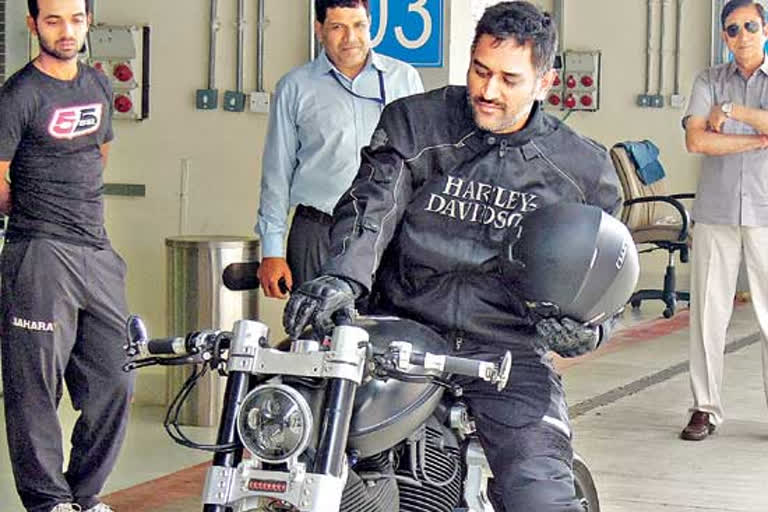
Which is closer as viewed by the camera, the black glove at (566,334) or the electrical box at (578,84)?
the black glove at (566,334)

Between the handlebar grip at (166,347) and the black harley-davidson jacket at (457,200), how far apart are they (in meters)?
0.58

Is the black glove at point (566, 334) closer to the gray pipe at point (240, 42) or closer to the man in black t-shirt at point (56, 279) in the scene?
the man in black t-shirt at point (56, 279)

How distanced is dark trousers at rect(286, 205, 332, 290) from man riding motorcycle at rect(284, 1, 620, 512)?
1.97 metres

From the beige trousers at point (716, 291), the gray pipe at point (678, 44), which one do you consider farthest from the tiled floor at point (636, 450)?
the gray pipe at point (678, 44)

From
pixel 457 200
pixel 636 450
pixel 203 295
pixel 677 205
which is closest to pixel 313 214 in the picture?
pixel 203 295

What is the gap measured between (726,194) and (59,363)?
11.0 ft

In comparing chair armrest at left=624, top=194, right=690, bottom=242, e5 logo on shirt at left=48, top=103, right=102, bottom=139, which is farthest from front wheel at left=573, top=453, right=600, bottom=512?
chair armrest at left=624, top=194, right=690, bottom=242

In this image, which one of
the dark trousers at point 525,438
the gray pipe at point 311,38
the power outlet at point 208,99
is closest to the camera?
the dark trousers at point 525,438

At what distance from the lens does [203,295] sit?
25.2ft

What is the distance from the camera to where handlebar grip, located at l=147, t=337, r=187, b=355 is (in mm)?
3027

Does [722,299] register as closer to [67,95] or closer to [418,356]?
[67,95]

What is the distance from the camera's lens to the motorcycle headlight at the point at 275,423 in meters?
2.75

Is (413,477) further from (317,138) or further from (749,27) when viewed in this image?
(749,27)

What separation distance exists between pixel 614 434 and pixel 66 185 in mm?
3322
